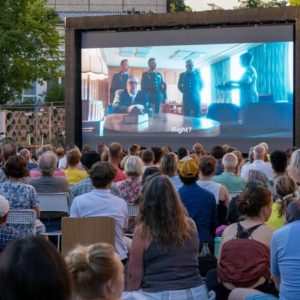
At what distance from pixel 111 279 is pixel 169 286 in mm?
1822

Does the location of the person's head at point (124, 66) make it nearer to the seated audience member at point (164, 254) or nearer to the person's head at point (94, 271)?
the seated audience member at point (164, 254)

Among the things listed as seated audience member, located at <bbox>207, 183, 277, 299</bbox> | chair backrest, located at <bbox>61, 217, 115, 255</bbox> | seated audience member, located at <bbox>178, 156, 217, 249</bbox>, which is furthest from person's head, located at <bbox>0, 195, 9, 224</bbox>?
seated audience member, located at <bbox>178, 156, 217, 249</bbox>

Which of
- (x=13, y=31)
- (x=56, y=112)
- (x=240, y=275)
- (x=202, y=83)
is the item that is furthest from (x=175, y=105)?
(x=240, y=275)

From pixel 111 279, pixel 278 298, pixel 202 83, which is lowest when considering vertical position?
pixel 278 298

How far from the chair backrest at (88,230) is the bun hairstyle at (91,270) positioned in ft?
10.5

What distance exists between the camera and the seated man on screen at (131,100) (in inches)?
834

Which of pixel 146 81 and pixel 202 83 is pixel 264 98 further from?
pixel 146 81

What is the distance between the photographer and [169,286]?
5199mm

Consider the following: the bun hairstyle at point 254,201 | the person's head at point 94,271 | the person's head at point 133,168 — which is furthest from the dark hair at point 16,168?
the person's head at point 94,271

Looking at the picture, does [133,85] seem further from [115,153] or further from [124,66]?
[115,153]

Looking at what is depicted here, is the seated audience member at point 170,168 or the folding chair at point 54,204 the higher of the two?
the seated audience member at point 170,168

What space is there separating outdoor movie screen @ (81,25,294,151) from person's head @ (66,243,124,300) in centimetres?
1677

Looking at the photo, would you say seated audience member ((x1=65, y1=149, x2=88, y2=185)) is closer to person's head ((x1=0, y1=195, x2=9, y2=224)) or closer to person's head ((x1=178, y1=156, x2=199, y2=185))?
person's head ((x1=178, y1=156, x2=199, y2=185))

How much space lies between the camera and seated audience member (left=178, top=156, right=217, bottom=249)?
24.4 ft
